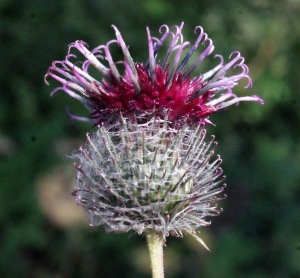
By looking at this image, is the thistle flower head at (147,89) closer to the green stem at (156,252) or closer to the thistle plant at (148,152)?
the thistle plant at (148,152)

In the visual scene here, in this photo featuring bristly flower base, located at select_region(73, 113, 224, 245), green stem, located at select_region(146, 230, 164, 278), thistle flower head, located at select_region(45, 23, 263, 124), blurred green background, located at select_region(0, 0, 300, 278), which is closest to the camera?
green stem, located at select_region(146, 230, 164, 278)

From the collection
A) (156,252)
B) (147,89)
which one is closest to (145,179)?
(156,252)

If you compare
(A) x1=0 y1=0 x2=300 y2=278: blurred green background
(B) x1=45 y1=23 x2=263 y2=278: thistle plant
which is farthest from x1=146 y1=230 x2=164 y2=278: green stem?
(A) x1=0 y1=0 x2=300 y2=278: blurred green background

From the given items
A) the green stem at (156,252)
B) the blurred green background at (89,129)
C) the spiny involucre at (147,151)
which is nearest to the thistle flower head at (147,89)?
the spiny involucre at (147,151)

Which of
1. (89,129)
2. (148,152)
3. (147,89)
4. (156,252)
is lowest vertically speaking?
(156,252)

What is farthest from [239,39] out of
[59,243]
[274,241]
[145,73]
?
[145,73]

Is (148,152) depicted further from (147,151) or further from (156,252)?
(156,252)

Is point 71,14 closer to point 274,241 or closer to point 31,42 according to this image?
point 31,42

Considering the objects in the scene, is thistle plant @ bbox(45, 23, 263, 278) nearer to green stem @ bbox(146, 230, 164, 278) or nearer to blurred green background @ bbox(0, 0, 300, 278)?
green stem @ bbox(146, 230, 164, 278)
